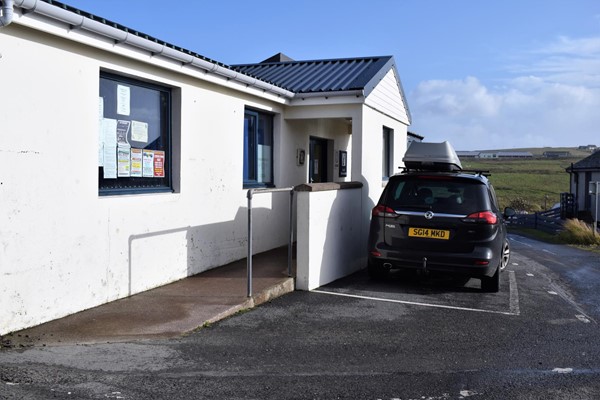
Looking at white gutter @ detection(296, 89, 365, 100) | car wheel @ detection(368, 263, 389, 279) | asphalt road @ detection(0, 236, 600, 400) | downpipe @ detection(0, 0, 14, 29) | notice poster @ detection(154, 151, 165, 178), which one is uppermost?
white gutter @ detection(296, 89, 365, 100)

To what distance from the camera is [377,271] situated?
9.06m

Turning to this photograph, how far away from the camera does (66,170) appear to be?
19.5 feet

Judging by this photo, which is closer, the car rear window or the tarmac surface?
the tarmac surface

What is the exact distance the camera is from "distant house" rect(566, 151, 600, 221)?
36656mm

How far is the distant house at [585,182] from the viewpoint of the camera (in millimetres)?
36656

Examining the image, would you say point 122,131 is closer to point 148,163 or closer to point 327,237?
point 148,163

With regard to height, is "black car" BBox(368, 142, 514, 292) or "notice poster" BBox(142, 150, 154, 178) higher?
"notice poster" BBox(142, 150, 154, 178)

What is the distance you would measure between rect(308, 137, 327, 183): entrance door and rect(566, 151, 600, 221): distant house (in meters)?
28.5

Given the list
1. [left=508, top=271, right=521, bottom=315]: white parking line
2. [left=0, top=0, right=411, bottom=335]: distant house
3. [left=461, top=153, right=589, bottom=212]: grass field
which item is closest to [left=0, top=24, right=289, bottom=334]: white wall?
[left=0, top=0, right=411, bottom=335]: distant house

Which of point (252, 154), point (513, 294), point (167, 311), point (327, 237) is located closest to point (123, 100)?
point (167, 311)

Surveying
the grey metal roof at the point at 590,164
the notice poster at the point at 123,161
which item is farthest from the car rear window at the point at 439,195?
the grey metal roof at the point at 590,164

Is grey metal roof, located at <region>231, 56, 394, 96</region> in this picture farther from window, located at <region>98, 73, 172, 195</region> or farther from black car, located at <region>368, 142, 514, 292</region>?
window, located at <region>98, 73, 172, 195</region>

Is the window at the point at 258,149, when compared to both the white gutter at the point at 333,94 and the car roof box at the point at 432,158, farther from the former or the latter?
the car roof box at the point at 432,158

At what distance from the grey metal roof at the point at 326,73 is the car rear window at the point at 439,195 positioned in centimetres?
262
